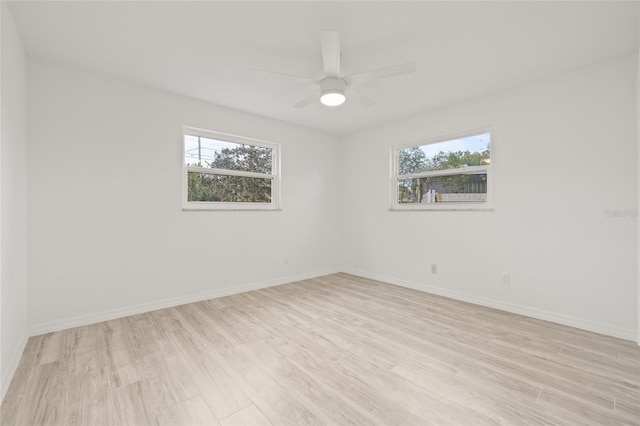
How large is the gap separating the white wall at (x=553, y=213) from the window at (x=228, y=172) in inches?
88.4

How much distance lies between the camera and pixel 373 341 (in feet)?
8.05

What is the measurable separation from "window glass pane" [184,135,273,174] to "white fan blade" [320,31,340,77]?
6.39ft

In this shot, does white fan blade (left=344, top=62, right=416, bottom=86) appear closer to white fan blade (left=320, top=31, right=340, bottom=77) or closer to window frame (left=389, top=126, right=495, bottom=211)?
white fan blade (left=320, top=31, right=340, bottom=77)

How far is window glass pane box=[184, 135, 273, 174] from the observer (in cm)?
358

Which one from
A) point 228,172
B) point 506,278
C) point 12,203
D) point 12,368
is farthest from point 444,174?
point 12,368

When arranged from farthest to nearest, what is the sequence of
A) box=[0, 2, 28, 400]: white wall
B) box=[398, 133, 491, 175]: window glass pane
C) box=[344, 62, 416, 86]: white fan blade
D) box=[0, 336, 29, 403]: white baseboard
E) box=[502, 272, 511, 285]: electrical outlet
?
box=[398, 133, 491, 175]: window glass pane < box=[502, 272, 511, 285]: electrical outlet < box=[344, 62, 416, 86]: white fan blade < box=[0, 2, 28, 400]: white wall < box=[0, 336, 29, 403]: white baseboard

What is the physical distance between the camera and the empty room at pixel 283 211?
71.8 inches

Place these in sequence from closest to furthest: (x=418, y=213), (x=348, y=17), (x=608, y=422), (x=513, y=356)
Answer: (x=608, y=422) → (x=348, y=17) → (x=513, y=356) → (x=418, y=213)

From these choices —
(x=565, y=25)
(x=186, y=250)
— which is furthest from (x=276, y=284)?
(x=565, y=25)

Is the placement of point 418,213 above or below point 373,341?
above

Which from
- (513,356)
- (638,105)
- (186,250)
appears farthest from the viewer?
(186,250)

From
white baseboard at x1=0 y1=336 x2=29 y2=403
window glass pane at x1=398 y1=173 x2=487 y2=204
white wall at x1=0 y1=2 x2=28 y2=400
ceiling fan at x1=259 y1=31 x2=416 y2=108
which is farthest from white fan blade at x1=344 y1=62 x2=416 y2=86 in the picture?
white baseboard at x1=0 y1=336 x2=29 y2=403

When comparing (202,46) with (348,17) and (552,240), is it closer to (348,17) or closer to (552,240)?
(348,17)

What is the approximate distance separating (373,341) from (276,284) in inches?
84.4
